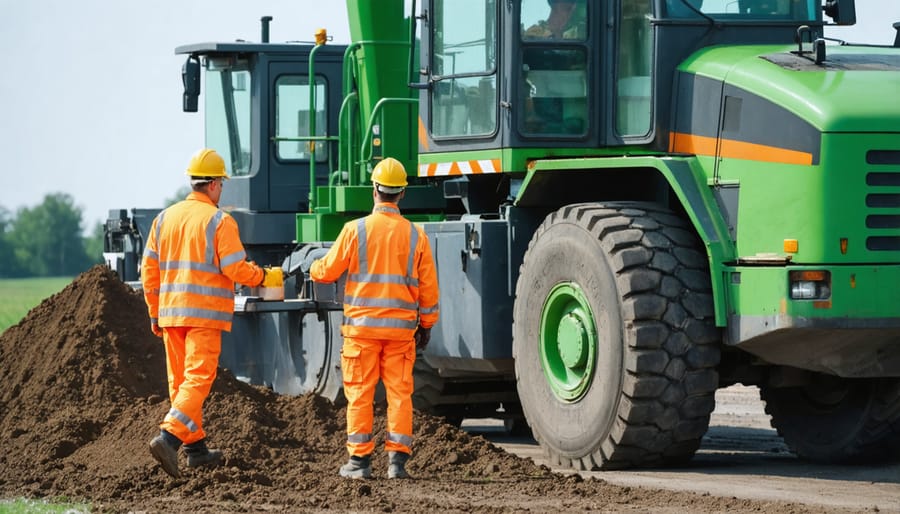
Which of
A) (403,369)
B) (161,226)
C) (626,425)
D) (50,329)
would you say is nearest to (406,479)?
(403,369)

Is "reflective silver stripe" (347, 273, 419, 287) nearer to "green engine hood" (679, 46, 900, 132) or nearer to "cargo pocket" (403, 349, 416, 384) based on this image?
"cargo pocket" (403, 349, 416, 384)

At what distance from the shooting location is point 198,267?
907 cm

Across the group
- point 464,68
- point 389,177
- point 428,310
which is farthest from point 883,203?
point 464,68

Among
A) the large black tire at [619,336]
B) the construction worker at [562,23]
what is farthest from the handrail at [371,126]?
the large black tire at [619,336]

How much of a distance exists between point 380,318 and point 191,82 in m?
5.97

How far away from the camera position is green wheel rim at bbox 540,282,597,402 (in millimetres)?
9469

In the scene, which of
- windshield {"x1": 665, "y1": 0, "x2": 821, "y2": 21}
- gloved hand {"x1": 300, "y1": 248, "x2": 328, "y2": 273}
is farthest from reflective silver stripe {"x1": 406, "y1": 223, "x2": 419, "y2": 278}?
gloved hand {"x1": 300, "y1": 248, "x2": 328, "y2": 273}

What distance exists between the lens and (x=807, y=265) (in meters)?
8.41

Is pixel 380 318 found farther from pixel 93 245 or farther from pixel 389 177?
pixel 93 245

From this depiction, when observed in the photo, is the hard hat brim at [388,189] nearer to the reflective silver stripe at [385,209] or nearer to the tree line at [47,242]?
the reflective silver stripe at [385,209]

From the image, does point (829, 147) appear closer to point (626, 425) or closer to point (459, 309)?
point (626, 425)

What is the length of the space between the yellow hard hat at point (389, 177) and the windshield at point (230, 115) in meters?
5.73

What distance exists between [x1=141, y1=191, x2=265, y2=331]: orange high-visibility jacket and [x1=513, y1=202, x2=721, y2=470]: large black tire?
178 cm

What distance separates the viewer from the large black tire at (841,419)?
9727 mm
